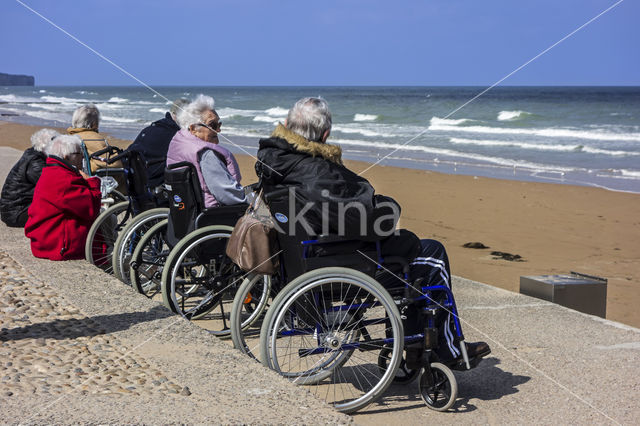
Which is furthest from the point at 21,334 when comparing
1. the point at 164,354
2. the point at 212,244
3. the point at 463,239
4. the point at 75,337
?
the point at 463,239

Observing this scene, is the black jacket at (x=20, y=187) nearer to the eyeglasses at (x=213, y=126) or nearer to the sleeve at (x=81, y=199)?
the sleeve at (x=81, y=199)

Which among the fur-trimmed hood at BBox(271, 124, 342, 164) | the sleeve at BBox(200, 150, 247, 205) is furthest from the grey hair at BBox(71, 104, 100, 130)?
the fur-trimmed hood at BBox(271, 124, 342, 164)

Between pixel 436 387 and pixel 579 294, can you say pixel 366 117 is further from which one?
pixel 436 387

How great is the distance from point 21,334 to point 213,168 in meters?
A: 1.35

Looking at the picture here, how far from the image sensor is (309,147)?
311cm

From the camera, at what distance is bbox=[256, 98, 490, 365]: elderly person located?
118 inches

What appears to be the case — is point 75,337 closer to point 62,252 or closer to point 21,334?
point 21,334

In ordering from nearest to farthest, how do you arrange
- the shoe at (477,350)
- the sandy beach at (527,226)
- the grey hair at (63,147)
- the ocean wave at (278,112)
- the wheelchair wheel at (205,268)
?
1. the shoe at (477,350)
2. the wheelchair wheel at (205,268)
3. the grey hair at (63,147)
4. the sandy beach at (527,226)
5. the ocean wave at (278,112)

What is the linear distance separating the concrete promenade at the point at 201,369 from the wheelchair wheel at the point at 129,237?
159mm

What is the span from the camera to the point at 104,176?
5805 millimetres

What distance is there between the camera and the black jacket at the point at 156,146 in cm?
486

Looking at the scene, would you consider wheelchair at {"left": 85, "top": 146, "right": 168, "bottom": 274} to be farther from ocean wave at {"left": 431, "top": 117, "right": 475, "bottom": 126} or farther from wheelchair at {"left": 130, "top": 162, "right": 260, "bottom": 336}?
ocean wave at {"left": 431, "top": 117, "right": 475, "bottom": 126}

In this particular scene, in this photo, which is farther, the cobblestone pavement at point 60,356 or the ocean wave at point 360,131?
the ocean wave at point 360,131

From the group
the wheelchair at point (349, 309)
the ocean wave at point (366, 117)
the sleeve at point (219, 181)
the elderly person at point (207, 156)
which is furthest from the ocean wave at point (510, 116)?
the wheelchair at point (349, 309)
